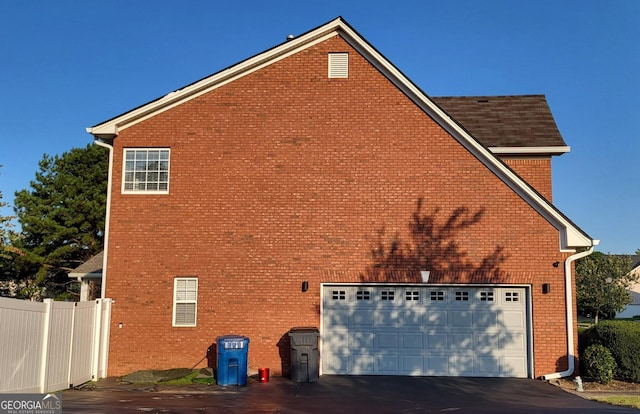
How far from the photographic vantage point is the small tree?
47125 mm

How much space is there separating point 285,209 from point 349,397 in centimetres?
524

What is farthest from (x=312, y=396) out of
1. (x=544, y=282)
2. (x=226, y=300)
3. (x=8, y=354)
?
(x=544, y=282)

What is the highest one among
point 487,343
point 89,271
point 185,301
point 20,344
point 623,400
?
point 89,271

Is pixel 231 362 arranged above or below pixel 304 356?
below

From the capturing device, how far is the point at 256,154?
15.0 meters

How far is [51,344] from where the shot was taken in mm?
11203

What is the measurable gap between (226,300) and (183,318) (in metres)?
1.22

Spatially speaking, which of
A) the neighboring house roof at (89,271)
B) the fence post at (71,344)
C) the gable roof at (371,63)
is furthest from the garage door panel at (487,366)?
the neighboring house roof at (89,271)

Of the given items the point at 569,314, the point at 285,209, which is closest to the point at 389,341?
the point at 285,209

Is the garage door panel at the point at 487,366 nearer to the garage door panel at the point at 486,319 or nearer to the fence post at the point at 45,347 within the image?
the garage door panel at the point at 486,319

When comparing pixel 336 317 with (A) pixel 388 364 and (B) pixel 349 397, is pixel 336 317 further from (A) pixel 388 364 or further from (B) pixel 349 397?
(B) pixel 349 397

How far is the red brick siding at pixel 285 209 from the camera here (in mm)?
14297

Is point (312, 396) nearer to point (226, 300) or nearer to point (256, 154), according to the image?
point (226, 300)

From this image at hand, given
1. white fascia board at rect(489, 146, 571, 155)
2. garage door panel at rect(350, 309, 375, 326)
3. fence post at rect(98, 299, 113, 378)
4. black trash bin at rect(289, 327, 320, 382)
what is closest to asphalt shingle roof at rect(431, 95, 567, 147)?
white fascia board at rect(489, 146, 571, 155)
